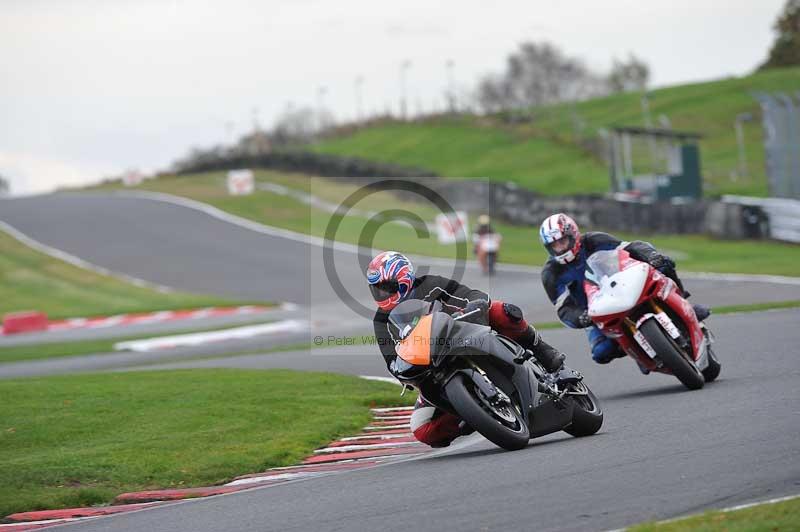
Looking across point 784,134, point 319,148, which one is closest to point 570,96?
point 319,148

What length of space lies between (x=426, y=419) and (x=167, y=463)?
2.05 m

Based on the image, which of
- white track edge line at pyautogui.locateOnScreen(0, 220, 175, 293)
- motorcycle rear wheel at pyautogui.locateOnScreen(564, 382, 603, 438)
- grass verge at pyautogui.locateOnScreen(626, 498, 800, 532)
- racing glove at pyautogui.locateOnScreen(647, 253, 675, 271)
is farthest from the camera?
white track edge line at pyautogui.locateOnScreen(0, 220, 175, 293)

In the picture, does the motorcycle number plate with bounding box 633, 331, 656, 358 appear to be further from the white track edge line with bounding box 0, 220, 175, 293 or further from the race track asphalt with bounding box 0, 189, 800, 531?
the white track edge line with bounding box 0, 220, 175, 293

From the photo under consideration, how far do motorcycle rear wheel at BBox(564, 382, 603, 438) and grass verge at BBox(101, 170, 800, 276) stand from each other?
1673 cm

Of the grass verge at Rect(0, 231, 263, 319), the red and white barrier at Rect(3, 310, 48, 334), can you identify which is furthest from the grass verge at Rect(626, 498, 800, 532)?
the grass verge at Rect(0, 231, 263, 319)

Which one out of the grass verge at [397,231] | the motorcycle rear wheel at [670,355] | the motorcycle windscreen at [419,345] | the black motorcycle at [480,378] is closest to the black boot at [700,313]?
the motorcycle rear wheel at [670,355]

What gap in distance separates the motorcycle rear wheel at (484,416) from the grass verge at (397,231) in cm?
1757

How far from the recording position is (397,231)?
4531 cm

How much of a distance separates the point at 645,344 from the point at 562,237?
1214 mm

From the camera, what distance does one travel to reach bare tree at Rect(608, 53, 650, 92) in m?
96.9

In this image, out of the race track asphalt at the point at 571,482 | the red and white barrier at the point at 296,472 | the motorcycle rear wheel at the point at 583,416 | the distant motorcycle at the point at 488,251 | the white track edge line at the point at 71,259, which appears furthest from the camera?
the white track edge line at the point at 71,259

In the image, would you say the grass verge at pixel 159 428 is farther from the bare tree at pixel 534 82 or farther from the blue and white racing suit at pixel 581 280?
the bare tree at pixel 534 82

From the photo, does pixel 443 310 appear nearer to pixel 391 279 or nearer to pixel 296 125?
pixel 391 279

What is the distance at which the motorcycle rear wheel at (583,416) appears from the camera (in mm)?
8820
